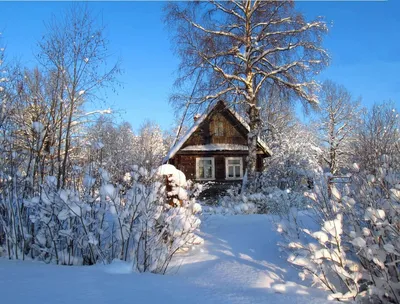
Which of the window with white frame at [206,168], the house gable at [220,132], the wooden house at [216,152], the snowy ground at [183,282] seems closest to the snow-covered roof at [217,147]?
the wooden house at [216,152]

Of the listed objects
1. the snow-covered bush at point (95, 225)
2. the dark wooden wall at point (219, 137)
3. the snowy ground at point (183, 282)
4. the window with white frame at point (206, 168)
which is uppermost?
the dark wooden wall at point (219, 137)

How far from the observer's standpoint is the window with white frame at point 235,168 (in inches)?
680

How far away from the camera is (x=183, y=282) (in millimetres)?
3303

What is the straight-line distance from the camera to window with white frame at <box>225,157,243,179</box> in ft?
56.7

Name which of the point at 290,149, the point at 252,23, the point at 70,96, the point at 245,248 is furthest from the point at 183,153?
the point at 245,248

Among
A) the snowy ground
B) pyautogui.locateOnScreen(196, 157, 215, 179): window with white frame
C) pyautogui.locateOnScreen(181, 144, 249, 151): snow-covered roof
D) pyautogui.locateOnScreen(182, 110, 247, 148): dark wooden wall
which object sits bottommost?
the snowy ground

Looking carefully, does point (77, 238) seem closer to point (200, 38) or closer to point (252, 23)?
point (200, 38)

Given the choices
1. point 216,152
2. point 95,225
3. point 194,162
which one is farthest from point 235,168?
point 95,225

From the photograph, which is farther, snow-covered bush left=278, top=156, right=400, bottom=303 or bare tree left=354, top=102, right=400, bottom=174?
bare tree left=354, top=102, right=400, bottom=174

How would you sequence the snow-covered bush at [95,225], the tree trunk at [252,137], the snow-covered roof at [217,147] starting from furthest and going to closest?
the snow-covered roof at [217,147] < the tree trunk at [252,137] < the snow-covered bush at [95,225]

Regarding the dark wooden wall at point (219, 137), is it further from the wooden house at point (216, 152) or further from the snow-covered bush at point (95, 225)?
the snow-covered bush at point (95, 225)

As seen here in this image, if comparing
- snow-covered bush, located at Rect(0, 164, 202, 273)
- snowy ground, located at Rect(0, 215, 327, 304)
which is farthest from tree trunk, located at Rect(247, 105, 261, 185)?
snow-covered bush, located at Rect(0, 164, 202, 273)

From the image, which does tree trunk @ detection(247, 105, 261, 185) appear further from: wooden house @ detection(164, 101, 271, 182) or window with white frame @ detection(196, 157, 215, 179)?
window with white frame @ detection(196, 157, 215, 179)

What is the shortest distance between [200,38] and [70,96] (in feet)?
23.4
